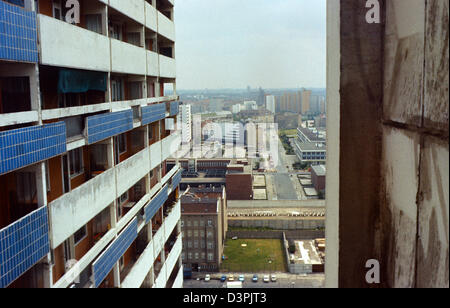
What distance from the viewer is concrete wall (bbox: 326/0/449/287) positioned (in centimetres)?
63

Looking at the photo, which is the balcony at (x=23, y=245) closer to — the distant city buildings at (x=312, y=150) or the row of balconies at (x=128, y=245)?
the row of balconies at (x=128, y=245)

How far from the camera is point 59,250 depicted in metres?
2.67

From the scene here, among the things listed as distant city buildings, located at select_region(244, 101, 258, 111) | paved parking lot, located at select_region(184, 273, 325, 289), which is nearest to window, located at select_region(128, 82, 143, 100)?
paved parking lot, located at select_region(184, 273, 325, 289)

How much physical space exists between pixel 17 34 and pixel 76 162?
4.51ft

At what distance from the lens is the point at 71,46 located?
8.09 ft

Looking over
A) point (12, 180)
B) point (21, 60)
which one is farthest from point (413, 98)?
point (12, 180)

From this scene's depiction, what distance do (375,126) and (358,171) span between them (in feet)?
0.31

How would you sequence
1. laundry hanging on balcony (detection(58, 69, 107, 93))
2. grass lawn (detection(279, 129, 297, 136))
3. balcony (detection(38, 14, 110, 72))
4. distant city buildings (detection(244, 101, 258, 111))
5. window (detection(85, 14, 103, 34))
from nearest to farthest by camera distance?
balcony (detection(38, 14, 110, 72)) < laundry hanging on balcony (detection(58, 69, 107, 93)) < window (detection(85, 14, 103, 34)) < distant city buildings (detection(244, 101, 258, 111)) < grass lawn (detection(279, 129, 297, 136))

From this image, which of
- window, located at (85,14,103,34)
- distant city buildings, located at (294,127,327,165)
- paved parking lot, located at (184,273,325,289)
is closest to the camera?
window, located at (85,14,103,34)

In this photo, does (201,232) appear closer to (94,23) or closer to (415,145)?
(94,23)

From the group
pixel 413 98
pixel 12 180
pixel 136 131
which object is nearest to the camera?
pixel 413 98

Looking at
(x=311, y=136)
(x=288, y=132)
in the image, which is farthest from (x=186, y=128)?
(x=288, y=132)

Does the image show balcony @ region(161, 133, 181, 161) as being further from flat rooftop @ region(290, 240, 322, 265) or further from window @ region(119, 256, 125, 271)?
flat rooftop @ region(290, 240, 322, 265)

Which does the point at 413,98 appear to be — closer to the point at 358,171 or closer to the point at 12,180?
the point at 358,171
